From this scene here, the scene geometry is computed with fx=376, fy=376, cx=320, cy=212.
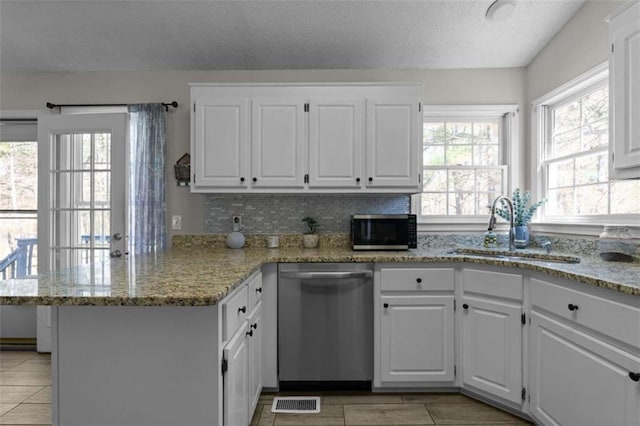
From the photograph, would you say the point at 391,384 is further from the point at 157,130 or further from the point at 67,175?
the point at 67,175

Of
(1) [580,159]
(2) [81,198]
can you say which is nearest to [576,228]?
(1) [580,159]

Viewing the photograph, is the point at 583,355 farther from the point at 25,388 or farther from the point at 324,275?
the point at 25,388

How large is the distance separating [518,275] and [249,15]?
2.38 meters

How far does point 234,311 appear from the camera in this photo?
1580 millimetres

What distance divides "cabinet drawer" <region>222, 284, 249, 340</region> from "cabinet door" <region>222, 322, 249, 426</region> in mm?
42

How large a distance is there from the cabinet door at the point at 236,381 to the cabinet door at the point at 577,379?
1497 millimetres

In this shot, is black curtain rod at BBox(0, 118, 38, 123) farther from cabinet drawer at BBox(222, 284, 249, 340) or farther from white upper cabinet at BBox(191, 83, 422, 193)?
cabinet drawer at BBox(222, 284, 249, 340)

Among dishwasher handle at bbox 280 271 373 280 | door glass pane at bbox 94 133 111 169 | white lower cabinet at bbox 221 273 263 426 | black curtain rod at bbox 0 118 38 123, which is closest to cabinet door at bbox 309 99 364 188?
dishwasher handle at bbox 280 271 373 280

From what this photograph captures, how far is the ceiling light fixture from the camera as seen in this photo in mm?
2164

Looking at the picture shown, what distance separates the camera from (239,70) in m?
3.16

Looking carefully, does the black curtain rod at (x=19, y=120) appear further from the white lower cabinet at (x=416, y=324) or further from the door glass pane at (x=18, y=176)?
the white lower cabinet at (x=416, y=324)

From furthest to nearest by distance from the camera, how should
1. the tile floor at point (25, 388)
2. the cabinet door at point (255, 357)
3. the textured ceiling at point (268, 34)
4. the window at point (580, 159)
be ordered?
1. the textured ceiling at point (268, 34)
2. the window at point (580, 159)
3. the tile floor at point (25, 388)
4. the cabinet door at point (255, 357)

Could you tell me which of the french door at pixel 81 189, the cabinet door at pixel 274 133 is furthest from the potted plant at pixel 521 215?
the french door at pixel 81 189

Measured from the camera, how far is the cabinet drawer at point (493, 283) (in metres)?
2.11
